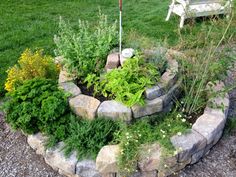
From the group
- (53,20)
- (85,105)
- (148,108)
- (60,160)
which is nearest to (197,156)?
(148,108)

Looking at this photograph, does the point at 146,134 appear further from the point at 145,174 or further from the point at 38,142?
the point at 38,142

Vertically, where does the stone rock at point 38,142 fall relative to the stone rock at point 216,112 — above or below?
below

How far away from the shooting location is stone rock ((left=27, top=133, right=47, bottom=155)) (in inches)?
141

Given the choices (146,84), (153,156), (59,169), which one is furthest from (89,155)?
(146,84)

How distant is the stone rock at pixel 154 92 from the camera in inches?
143

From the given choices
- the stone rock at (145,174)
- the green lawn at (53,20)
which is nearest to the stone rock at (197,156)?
the stone rock at (145,174)

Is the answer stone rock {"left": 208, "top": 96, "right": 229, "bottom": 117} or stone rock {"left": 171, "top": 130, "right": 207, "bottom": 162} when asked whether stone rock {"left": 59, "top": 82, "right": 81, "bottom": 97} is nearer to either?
stone rock {"left": 171, "top": 130, "right": 207, "bottom": 162}

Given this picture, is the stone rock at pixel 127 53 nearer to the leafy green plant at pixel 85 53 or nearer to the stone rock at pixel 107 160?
the leafy green plant at pixel 85 53

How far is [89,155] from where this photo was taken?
11.1 feet

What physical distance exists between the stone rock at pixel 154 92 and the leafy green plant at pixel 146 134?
8.8 inches

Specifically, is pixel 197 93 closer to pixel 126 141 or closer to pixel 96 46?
pixel 126 141

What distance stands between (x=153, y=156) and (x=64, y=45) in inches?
66.8

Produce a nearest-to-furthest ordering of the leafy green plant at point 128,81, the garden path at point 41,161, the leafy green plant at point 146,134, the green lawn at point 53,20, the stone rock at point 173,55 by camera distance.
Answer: the leafy green plant at point 146,134
the garden path at point 41,161
the leafy green plant at point 128,81
the stone rock at point 173,55
the green lawn at point 53,20

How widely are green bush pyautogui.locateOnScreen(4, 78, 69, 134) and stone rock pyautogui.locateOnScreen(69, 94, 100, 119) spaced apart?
9 cm
